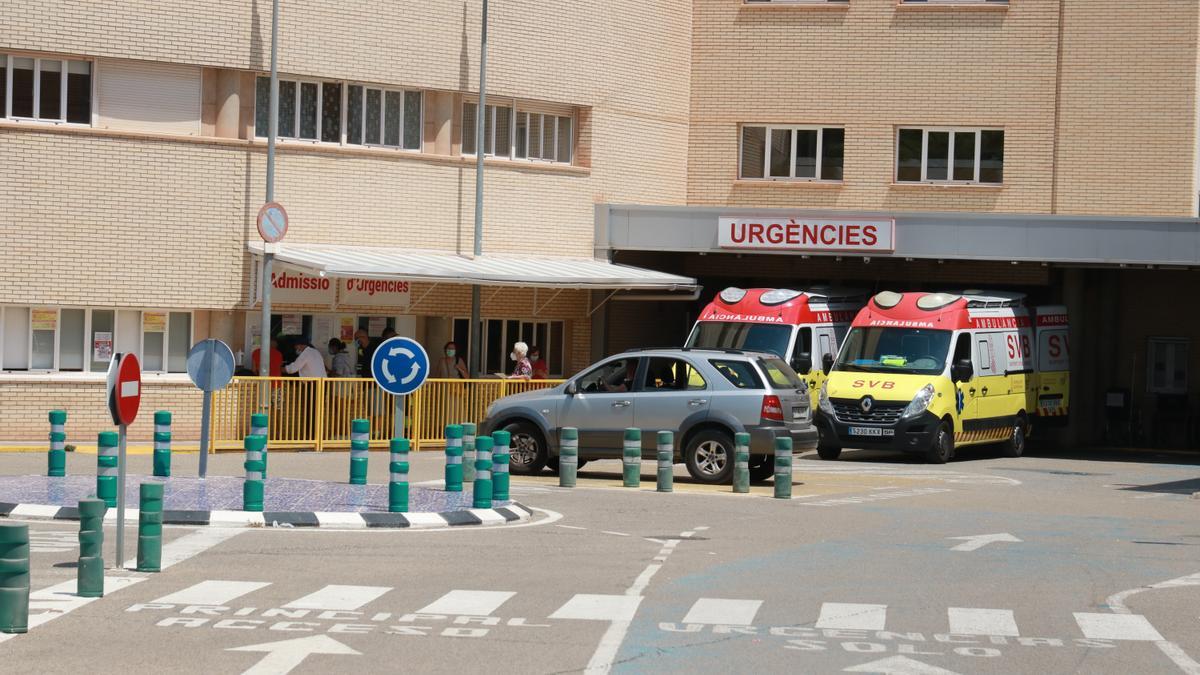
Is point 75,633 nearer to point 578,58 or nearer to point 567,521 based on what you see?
point 567,521

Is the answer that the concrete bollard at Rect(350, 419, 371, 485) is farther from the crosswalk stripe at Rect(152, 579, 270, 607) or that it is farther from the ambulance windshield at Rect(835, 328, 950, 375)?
the ambulance windshield at Rect(835, 328, 950, 375)

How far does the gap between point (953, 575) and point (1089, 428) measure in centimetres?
2227

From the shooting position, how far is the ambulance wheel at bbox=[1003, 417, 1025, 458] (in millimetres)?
29906

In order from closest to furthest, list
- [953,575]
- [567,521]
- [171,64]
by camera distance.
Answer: [953,575] < [567,521] < [171,64]

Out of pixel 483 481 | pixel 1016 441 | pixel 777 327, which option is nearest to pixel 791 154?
pixel 777 327

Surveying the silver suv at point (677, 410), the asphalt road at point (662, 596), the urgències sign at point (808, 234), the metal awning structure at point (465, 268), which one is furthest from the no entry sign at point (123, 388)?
the urgències sign at point (808, 234)

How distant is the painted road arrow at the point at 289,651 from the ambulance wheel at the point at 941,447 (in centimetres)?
1845

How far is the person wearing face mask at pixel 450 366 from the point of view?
29.1m

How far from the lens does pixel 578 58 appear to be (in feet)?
102

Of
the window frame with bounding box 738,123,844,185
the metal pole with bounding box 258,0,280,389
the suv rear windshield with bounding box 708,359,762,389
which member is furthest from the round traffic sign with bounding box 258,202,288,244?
the window frame with bounding box 738,123,844,185

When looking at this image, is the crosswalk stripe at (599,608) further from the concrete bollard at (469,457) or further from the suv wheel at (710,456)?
the suv wheel at (710,456)

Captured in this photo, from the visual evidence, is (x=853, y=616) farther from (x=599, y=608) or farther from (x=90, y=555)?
(x=90, y=555)

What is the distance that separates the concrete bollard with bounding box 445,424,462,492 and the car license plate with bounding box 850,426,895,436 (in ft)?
33.2

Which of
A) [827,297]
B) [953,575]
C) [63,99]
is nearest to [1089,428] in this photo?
[827,297]
